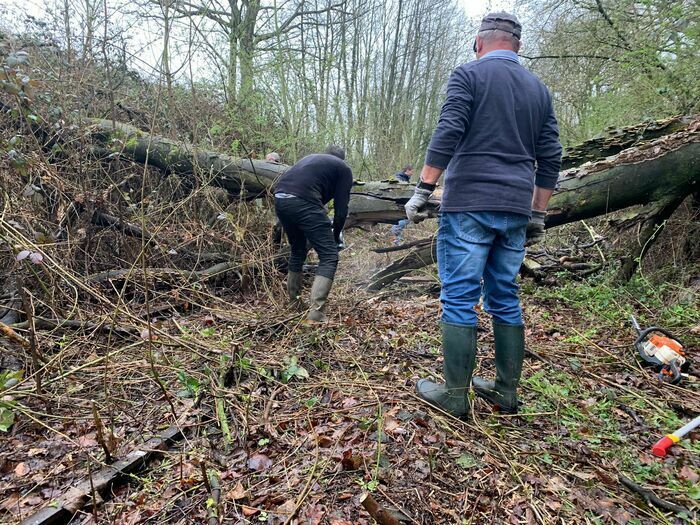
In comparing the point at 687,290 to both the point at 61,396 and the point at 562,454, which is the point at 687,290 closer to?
the point at 562,454

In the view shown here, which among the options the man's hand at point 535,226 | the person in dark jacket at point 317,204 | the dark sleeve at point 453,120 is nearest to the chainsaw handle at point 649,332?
the man's hand at point 535,226

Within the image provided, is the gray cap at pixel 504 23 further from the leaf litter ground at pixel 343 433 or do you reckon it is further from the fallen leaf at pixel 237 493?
the fallen leaf at pixel 237 493

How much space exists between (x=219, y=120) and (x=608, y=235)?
5807mm

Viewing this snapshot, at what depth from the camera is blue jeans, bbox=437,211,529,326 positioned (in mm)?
2123

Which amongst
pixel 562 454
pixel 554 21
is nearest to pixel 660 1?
pixel 554 21

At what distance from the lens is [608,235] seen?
15.6ft

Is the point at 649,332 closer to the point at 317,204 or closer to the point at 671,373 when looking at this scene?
the point at 671,373

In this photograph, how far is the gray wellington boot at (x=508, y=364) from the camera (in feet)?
7.30

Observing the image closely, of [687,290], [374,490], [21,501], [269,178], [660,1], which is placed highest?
[660,1]

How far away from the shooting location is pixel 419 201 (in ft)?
7.55

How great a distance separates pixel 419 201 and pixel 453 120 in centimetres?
47

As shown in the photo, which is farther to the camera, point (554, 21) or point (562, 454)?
point (554, 21)

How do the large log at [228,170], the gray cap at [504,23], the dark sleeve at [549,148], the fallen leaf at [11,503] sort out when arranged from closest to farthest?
the fallen leaf at [11,503] → the gray cap at [504,23] → the dark sleeve at [549,148] → the large log at [228,170]

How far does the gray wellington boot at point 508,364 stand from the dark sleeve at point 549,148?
948 mm
